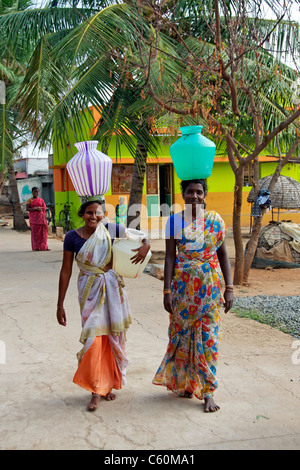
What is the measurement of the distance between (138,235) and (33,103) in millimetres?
5833

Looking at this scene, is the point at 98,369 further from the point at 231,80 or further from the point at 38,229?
the point at 38,229

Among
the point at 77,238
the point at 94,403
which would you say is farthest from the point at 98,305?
the point at 94,403

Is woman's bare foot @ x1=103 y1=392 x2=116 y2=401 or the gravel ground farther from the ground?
woman's bare foot @ x1=103 y1=392 x2=116 y2=401

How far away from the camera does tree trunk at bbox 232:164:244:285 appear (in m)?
7.57

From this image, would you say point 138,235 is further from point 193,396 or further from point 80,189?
point 193,396

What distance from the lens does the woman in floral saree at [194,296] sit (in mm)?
3438

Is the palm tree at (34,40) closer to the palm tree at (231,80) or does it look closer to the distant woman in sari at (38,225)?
the distant woman in sari at (38,225)

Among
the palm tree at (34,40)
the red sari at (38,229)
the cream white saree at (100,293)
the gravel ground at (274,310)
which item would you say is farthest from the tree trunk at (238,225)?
the red sari at (38,229)

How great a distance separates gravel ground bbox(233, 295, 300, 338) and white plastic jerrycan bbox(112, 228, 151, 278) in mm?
2536

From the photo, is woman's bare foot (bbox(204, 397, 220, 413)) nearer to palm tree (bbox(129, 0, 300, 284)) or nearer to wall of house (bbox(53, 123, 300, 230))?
palm tree (bbox(129, 0, 300, 284))

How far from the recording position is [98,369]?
345cm

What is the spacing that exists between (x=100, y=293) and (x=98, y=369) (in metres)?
0.51

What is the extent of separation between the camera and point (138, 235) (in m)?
3.59

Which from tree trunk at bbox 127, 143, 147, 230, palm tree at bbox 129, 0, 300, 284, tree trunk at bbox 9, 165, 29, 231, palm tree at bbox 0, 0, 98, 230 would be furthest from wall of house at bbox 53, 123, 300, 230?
palm tree at bbox 129, 0, 300, 284
